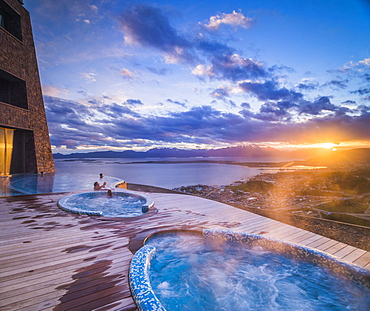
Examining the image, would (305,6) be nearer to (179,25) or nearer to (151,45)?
(179,25)

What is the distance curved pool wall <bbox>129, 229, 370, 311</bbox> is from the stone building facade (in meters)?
13.0

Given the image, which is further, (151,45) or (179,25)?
(151,45)

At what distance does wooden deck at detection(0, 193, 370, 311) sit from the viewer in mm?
1870

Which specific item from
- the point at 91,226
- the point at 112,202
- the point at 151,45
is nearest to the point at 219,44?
the point at 151,45

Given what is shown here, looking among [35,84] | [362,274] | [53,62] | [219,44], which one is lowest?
[362,274]

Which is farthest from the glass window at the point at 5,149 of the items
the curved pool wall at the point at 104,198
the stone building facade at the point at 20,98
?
the curved pool wall at the point at 104,198

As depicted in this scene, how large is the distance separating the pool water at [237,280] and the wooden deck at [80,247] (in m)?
0.42

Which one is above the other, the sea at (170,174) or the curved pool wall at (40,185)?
the curved pool wall at (40,185)

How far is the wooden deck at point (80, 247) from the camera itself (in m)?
1.87

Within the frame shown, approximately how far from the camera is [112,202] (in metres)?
7.26

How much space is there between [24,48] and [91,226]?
14.9 meters

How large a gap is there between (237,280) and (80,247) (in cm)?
274

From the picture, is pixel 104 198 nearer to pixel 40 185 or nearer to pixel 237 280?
pixel 40 185

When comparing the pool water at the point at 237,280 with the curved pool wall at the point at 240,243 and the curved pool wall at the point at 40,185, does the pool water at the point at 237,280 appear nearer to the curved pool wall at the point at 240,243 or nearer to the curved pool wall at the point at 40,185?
the curved pool wall at the point at 240,243
